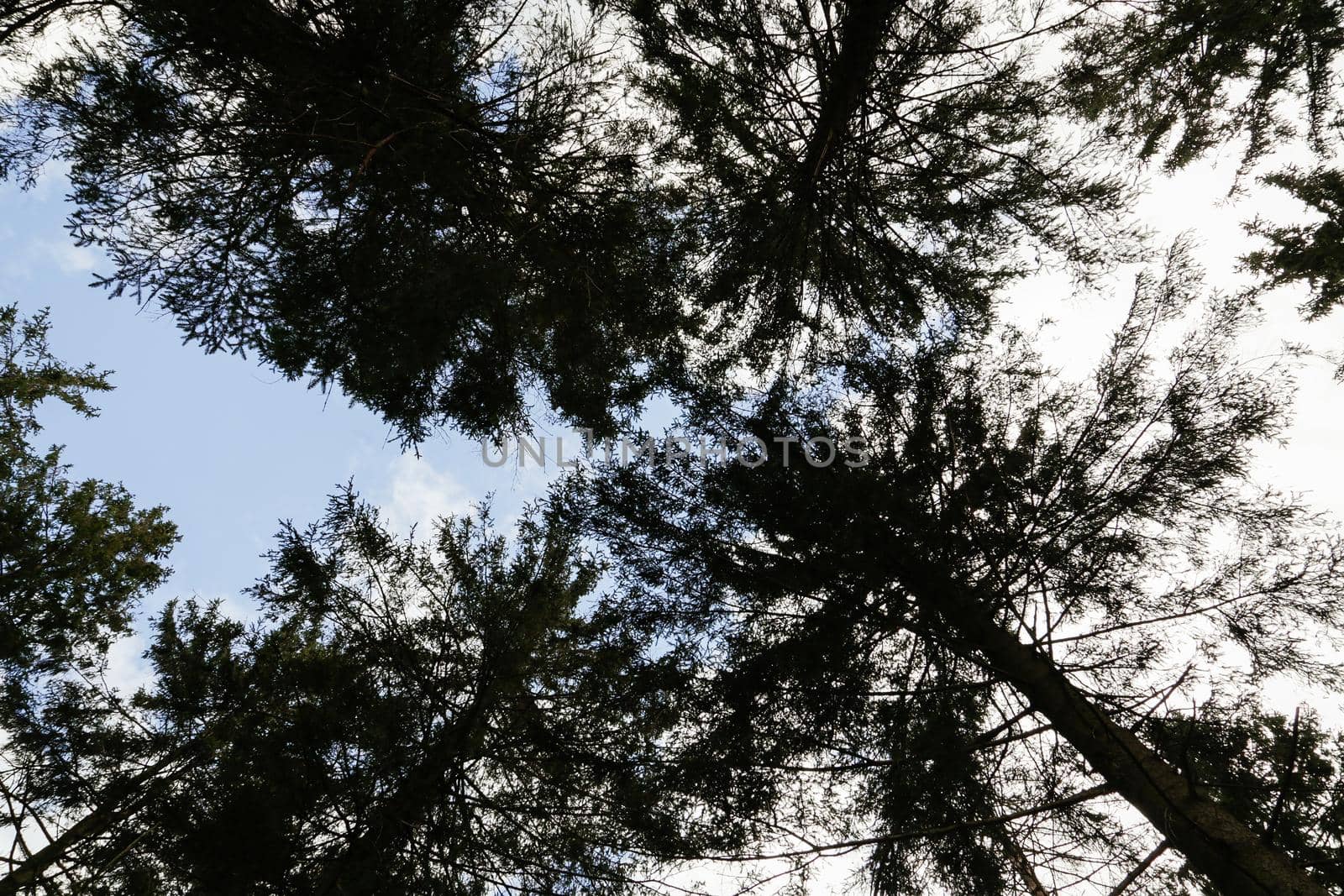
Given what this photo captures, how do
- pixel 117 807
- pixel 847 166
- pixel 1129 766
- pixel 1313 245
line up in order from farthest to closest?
pixel 1313 245 < pixel 847 166 < pixel 117 807 < pixel 1129 766

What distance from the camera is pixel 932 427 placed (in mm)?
5074

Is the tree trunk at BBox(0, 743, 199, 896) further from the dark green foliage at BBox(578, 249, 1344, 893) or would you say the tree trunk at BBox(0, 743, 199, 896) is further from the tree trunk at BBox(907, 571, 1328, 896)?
the tree trunk at BBox(907, 571, 1328, 896)

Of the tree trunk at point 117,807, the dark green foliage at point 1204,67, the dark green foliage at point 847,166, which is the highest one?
the dark green foliage at point 1204,67

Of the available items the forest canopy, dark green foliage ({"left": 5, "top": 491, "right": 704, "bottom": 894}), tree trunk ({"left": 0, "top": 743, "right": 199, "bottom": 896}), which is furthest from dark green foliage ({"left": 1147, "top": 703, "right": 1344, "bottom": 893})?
tree trunk ({"left": 0, "top": 743, "right": 199, "bottom": 896})

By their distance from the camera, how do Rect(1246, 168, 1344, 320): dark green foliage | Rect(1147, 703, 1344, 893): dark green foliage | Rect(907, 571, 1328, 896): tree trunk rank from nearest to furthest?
Rect(907, 571, 1328, 896): tree trunk
Rect(1147, 703, 1344, 893): dark green foliage
Rect(1246, 168, 1344, 320): dark green foliage

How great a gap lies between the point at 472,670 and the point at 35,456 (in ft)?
21.4

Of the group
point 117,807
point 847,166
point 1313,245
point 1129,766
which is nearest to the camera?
point 1129,766

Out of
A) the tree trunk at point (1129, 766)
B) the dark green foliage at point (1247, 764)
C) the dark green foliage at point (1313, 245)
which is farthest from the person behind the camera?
the dark green foliage at point (1313, 245)

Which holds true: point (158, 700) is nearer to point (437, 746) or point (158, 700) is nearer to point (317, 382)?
point (437, 746)

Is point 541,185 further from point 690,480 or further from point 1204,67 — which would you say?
point 1204,67

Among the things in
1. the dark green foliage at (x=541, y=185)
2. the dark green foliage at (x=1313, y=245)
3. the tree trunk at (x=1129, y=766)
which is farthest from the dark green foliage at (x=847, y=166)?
the dark green foliage at (x=1313, y=245)

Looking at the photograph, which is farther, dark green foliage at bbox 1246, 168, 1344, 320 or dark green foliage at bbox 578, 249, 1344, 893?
dark green foliage at bbox 1246, 168, 1344, 320

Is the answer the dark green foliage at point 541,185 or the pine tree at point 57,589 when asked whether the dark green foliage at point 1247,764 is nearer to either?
the dark green foliage at point 541,185

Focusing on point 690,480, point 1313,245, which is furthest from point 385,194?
point 1313,245
